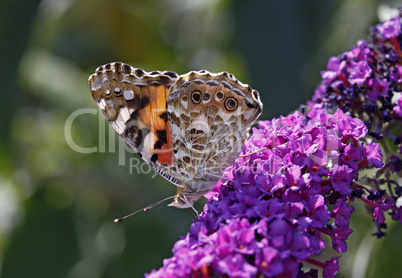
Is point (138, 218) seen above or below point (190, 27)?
below

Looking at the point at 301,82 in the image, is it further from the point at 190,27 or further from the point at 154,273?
the point at 154,273

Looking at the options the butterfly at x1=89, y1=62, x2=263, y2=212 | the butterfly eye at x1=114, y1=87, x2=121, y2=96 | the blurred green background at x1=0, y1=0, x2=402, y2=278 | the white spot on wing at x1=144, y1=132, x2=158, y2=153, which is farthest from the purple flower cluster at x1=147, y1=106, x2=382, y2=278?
the blurred green background at x1=0, y1=0, x2=402, y2=278

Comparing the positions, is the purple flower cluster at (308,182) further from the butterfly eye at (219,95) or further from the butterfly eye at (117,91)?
the butterfly eye at (117,91)

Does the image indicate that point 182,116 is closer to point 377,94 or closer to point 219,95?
point 219,95

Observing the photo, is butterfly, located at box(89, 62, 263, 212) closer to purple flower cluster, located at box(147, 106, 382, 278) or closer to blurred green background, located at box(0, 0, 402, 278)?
purple flower cluster, located at box(147, 106, 382, 278)

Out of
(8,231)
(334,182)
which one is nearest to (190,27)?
(8,231)
